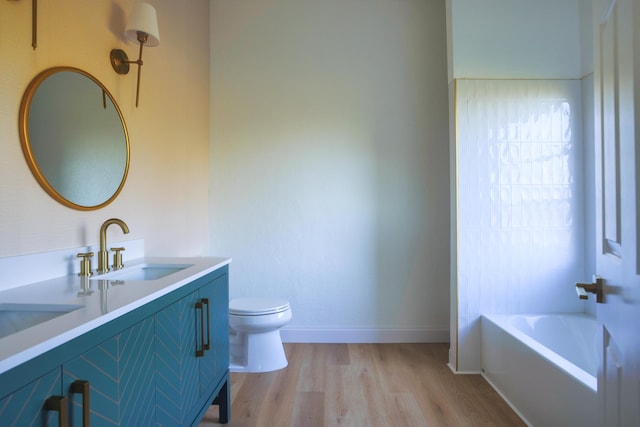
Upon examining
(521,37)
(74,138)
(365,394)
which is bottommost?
(365,394)

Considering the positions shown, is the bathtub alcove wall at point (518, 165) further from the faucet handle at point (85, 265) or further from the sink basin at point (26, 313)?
the sink basin at point (26, 313)

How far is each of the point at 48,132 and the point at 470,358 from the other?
259 cm

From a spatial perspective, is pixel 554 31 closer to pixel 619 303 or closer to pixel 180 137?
pixel 619 303

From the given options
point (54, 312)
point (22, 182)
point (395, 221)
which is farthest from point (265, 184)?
point (54, 312)

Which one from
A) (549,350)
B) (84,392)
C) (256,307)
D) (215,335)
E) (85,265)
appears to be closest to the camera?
(84,392)

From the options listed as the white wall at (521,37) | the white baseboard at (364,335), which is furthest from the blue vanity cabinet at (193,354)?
the white wall at (521,37)

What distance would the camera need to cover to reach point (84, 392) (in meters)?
0.87

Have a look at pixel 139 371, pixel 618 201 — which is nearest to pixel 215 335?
pixel 139 371

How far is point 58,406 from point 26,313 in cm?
39

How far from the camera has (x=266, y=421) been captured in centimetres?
200

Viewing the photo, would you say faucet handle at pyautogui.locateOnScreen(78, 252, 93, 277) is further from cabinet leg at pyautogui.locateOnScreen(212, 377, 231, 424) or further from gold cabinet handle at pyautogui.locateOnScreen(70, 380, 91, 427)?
cabinet leg at pyautogui.locateOnScreen(212, 377, 231, 424)

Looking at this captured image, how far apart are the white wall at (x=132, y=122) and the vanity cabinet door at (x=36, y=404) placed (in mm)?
700

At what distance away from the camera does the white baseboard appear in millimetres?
3168

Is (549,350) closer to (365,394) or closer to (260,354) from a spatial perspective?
(365,394)
